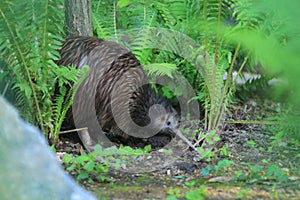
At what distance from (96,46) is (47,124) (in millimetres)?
1007

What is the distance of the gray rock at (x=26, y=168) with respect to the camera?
2.74 meters

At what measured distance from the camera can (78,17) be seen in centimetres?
563

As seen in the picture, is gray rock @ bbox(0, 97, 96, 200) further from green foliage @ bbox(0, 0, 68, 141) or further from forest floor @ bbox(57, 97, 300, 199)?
green foliage @ bbox(0, 0, 68, 141)

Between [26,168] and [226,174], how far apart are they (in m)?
1.87

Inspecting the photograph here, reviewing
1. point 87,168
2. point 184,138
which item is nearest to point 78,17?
point 184,138

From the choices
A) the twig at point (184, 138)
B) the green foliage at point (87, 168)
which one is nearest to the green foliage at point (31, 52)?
the green foliage at point (87, 168)

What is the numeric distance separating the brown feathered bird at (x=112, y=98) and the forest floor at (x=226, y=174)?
273mm

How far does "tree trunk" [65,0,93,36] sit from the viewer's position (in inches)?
220

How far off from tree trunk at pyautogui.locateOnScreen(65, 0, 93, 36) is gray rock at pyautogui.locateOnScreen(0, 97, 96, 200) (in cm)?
276

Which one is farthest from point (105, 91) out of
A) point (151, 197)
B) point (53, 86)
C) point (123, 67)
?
point (151, 197)

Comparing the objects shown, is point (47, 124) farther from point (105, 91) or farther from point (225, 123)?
point (225, 123)

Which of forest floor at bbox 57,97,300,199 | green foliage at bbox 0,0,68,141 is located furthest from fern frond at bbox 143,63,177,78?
green foliage at bbox 0,0,68,141

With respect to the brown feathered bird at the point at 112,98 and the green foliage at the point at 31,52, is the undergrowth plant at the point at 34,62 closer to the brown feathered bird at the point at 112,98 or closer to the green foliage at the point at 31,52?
the green foliage at the point at 31,52

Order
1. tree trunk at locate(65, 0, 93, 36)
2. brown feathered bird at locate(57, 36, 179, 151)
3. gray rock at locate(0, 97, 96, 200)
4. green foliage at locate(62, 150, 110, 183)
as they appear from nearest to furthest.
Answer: gray rock at locate(0, 97, 96, 200)
green foliage at locate(62, 150, 110, 183)
brown feathered bird at locate(57, 36, 179, 151)
tree trunk at locate(65, 0, 93, 36)
